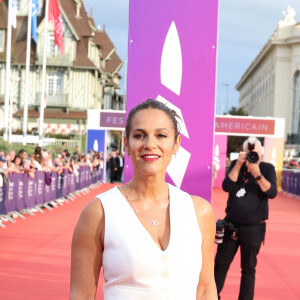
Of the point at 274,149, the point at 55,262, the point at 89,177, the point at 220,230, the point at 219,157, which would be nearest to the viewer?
the point at 220,230

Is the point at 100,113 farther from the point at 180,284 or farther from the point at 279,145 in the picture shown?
the point at 180,284

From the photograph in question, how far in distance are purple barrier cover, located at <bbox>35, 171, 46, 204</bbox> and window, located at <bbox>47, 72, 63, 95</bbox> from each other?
31162 mm

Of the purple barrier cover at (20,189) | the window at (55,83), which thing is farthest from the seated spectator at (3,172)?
the window at (55,83)

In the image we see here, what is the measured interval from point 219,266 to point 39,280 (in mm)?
2901

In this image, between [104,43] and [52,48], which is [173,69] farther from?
[104,43]

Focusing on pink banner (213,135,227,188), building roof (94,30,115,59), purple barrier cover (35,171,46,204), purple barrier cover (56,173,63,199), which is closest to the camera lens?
purple barrier cover (35,171,46,204)

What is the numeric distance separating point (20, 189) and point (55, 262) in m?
5.71

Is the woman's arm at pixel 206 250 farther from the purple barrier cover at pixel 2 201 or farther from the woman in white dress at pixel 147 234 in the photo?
the purple barrier cover at pixel 2 201

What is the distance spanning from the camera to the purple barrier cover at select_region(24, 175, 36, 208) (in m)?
15.1

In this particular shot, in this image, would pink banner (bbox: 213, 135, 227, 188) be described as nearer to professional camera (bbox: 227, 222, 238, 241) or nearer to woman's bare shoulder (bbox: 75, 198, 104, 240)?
professional camera (bbox: 227, 222, 238, 241)

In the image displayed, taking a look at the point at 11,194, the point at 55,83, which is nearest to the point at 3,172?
the point at 11,194

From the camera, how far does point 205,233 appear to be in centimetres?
248

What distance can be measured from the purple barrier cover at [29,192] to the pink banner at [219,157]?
1675 cm

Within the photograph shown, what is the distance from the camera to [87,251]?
2379mm
